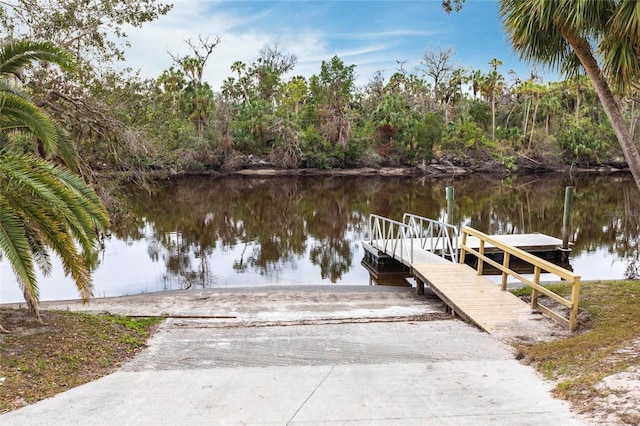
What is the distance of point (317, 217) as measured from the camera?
104 ft

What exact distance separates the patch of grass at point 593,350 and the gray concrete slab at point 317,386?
0.93 feet

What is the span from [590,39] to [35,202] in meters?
9.39

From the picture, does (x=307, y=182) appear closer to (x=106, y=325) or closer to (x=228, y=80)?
(x=228, y=80)

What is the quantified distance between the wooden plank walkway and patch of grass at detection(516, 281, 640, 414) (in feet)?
3.42

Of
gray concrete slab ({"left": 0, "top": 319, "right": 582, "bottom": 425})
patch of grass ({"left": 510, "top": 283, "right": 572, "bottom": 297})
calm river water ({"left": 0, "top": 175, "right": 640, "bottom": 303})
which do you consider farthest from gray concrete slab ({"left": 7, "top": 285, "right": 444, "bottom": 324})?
calm river water ({"left": 0, "top": 175, "right": 640, "bottom": 303})

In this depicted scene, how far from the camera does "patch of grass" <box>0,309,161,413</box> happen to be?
646cm

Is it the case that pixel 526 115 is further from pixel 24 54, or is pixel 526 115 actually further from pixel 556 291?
pixel 24 54

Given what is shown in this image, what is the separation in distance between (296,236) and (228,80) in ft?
163

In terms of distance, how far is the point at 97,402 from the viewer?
5949mm

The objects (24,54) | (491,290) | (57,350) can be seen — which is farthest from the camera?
(491,290)

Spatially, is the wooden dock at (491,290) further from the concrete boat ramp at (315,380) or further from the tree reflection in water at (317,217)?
the tree reflection in water at (317,217)

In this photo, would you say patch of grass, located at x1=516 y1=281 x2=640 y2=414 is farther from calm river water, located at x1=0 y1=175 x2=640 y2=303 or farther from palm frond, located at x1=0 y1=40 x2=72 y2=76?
palm frond, located at x1=0 y1=40 x2=72 y2=76

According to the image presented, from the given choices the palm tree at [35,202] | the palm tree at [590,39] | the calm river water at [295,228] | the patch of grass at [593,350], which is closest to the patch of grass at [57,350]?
the palm tree at [35,202]

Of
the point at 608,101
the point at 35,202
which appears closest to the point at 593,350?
the point at 608,101
